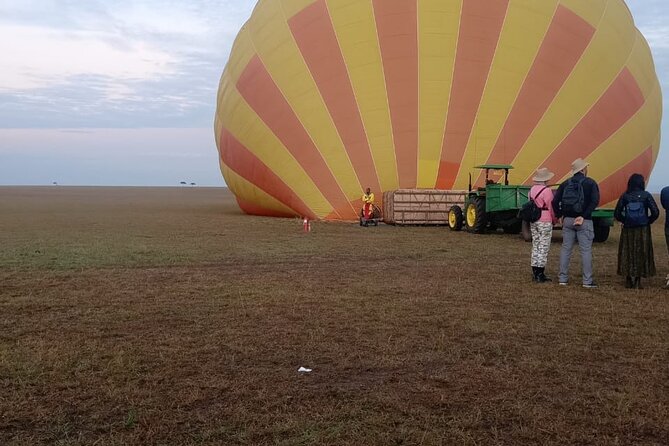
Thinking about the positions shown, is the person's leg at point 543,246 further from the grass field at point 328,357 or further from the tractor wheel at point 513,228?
the tractor wheel at point 513,228

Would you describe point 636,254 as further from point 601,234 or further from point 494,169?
point 494,169

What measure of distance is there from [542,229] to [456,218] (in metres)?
8.23

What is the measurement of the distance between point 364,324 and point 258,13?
1657 centimetres

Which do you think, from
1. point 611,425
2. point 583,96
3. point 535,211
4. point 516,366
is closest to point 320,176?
point 583,96

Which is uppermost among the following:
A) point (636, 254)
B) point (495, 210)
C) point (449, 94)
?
point (449, 94)

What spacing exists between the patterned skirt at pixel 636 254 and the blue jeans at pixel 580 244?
40 centimetres

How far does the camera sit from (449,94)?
17625 mm

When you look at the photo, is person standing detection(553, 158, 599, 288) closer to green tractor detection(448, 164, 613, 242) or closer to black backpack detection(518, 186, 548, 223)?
black backpack detection(518, 186, 548, 223)

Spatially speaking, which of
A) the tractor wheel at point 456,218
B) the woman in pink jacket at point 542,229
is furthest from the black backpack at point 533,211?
the tractor wheel at point 456,218

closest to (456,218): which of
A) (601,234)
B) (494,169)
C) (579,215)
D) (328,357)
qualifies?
(494,169)

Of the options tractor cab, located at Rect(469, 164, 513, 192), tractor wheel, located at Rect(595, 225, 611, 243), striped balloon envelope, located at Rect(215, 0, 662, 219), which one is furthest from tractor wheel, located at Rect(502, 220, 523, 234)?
tractor wheel, located at Rect(595, 225, 611, 243)

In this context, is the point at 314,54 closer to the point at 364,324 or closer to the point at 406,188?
the point at 406,188

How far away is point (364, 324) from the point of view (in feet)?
20.1

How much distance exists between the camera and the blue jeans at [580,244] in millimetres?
8297
